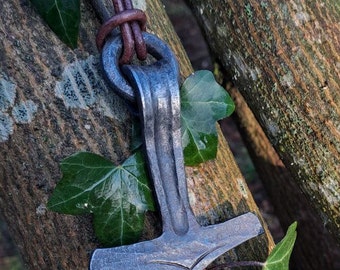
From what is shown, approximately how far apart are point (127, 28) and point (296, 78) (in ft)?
1.40

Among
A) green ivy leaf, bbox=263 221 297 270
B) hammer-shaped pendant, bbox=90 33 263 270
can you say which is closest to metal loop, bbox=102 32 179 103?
hammer-shaped pendant, bbox=90 33 263 270

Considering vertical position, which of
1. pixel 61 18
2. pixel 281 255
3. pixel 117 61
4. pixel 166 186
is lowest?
pixel 281 255

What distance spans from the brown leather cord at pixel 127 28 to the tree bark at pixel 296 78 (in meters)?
0.33

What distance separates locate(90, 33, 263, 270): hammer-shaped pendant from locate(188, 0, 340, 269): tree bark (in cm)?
30

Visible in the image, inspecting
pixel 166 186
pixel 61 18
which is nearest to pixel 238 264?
pixel 166 186

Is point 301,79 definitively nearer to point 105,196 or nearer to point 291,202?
point 105,196

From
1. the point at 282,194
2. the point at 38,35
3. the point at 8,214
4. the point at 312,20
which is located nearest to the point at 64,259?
the point at 8,214

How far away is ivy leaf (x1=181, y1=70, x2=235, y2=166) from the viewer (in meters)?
1.23

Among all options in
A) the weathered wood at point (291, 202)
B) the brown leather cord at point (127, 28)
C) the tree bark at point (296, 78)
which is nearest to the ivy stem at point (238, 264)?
the tree bark at point (296, 78)

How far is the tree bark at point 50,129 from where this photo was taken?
1.20 m

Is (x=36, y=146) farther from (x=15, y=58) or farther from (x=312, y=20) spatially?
(x=312, y=20)

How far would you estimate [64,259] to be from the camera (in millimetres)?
1207

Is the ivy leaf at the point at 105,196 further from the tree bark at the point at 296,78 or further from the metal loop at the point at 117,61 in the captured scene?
the tree bark at the point at 296,78

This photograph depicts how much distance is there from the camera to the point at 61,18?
1218 mm
